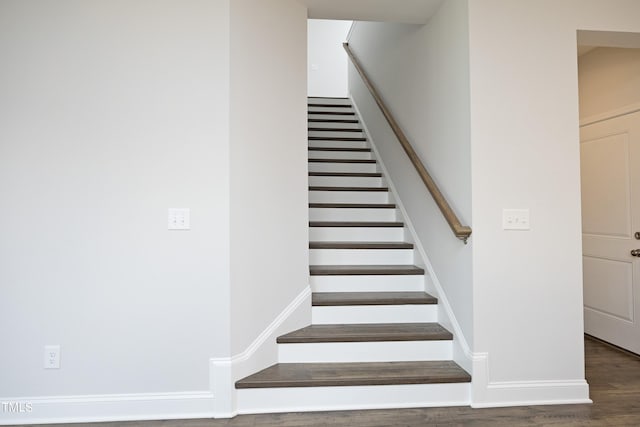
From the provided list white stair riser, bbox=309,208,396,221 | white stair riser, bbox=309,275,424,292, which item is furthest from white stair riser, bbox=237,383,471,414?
white stair riser, bbox=309,208,396,221

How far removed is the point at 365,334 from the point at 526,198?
4.14 ft

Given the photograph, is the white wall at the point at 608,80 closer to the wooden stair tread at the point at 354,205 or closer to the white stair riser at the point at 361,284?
the wooden stair tread at the point at 354,205

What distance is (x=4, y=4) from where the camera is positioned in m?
2.03

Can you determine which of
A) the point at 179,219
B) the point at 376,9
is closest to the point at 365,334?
the point at 179,219

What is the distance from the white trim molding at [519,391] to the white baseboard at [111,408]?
1505 millimetres

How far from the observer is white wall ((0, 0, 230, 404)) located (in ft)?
6.72

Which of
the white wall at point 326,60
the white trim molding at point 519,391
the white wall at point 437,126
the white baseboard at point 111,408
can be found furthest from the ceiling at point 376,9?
the white wall at point 326,60

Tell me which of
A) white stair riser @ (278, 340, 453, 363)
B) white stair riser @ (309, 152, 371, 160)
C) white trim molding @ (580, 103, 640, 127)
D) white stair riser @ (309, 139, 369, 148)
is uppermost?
white stair riser @ (309, 139, 369, 148)

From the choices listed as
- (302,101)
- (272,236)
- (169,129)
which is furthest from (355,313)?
(169,129)

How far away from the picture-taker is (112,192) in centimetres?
209

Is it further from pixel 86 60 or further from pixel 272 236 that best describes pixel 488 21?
pixel 86 60

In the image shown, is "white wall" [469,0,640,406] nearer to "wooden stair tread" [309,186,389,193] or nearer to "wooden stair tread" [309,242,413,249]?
"wooden stair tread" [309,242,413,249]

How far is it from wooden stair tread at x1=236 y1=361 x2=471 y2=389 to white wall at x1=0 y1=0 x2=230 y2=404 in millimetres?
333

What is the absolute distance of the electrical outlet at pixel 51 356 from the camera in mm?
2059
